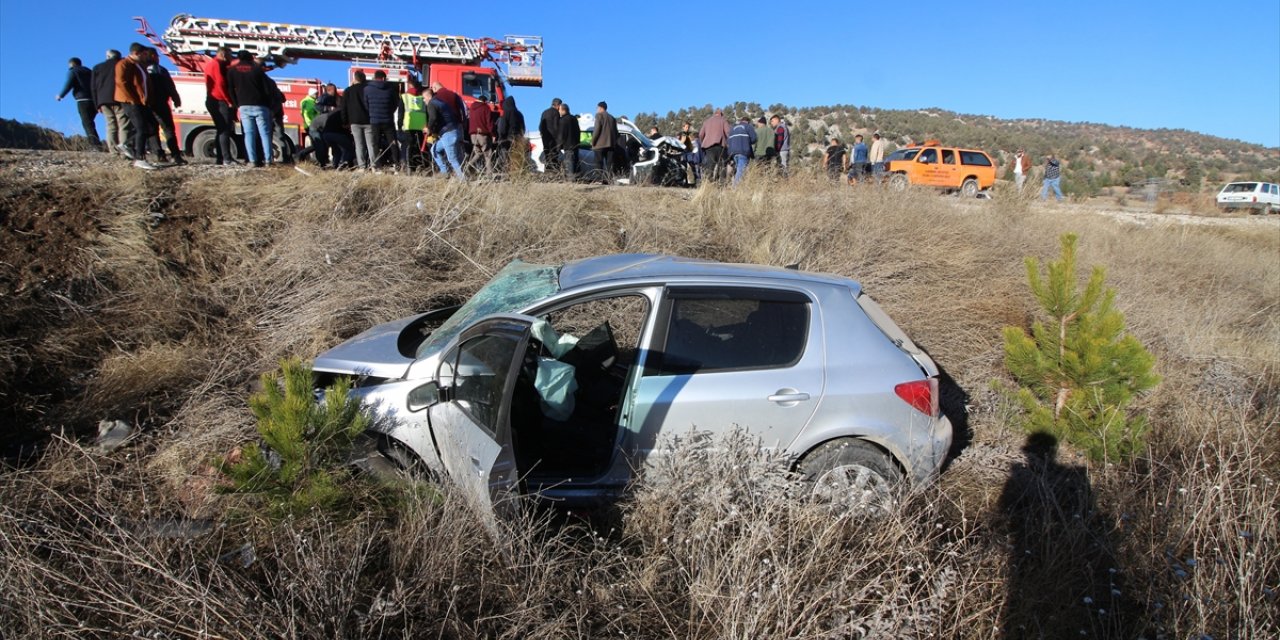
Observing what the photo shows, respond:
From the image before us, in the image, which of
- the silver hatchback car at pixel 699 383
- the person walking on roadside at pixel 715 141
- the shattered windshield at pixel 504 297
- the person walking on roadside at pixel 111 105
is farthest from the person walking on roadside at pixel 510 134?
the silver hatchback car at pixel 699 383

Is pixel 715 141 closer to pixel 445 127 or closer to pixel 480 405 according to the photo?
pixel 445 127

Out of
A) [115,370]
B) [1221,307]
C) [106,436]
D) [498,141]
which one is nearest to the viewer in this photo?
[106,436]

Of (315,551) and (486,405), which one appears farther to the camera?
(486,405)

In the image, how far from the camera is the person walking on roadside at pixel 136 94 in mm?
7949

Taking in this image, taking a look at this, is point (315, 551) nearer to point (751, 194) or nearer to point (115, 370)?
point (115, 370)

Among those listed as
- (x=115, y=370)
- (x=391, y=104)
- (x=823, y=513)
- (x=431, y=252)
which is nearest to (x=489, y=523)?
(x=823, y=513)

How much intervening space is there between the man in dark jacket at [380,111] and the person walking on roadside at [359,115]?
4 centimetres

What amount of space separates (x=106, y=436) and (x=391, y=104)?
6570mm

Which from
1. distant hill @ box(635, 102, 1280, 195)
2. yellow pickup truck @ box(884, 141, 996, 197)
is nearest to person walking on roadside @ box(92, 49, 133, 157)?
yellow pickup truck @ box(884, 141, 996, 197)

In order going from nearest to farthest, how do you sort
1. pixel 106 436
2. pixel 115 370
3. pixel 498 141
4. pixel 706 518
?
1. pixel 706 518
2. pixel 106 436
3. pixel 115 370
4. pixel 498 141

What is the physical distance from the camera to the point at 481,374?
115 inches

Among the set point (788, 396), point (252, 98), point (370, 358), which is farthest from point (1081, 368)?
point (252, 98)

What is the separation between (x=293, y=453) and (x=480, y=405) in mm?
758

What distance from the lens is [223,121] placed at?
919cm
